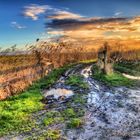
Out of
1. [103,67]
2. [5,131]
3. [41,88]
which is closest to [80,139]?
[5,131]

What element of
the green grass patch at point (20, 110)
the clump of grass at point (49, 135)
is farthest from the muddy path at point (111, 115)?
the green grass patch at point (20, 110)

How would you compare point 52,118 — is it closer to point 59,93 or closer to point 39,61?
point 59,93

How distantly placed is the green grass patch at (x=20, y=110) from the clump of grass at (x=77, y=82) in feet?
7.63

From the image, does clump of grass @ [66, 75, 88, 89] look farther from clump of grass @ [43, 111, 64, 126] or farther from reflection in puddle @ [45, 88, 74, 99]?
clump of grass @ [43, 111, 64, 126]

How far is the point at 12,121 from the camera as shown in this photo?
55.5 ft

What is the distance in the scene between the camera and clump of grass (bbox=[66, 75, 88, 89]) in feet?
82.8

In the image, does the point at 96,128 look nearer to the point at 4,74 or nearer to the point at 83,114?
the point at 83,114

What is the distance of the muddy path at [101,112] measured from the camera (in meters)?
15.4

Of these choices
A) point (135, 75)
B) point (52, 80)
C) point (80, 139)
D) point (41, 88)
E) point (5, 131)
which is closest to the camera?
point (80, 139)

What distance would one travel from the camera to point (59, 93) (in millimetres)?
23359

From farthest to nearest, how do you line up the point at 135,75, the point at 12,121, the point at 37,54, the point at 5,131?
the point at 37,54, the point at 135,75, the point at 12,121, the point at 5,131

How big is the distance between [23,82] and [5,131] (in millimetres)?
9689

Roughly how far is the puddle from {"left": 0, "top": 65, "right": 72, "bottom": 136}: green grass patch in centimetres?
58

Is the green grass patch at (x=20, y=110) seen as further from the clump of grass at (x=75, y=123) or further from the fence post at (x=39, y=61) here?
the fence post at (x=39, y=61)
